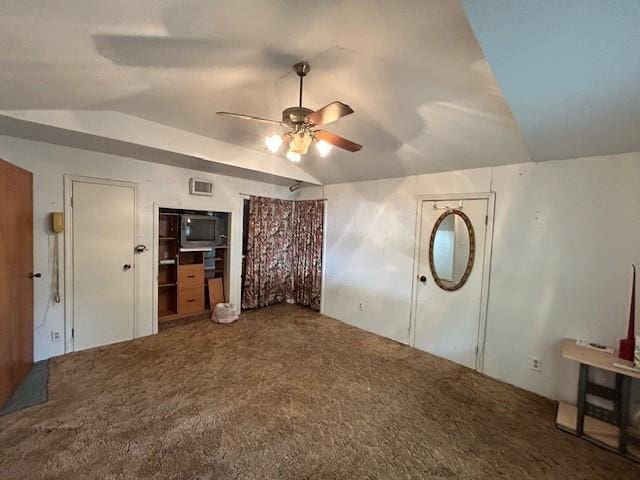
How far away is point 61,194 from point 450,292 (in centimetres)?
452

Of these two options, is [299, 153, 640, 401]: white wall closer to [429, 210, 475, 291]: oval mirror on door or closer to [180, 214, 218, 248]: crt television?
[429, 210, 475, 291]: oval mirror on door

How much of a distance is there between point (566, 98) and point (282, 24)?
1.73 metres

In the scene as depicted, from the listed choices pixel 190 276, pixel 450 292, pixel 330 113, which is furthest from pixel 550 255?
pixel 190 276

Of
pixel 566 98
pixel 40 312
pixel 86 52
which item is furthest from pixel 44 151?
pixel 566 98

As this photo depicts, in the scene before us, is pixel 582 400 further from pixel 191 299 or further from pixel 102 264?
pixel 102 264

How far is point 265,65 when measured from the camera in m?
1.99

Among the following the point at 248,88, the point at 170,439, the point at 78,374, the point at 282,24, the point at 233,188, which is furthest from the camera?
the point at 233,188

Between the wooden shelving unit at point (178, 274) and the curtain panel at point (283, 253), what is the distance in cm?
45

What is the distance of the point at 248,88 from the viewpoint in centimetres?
230

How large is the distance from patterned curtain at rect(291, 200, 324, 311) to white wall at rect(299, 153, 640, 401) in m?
1.60

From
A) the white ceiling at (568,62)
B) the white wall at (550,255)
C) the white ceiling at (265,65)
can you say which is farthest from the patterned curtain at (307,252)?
the white ceiling at (568,62)

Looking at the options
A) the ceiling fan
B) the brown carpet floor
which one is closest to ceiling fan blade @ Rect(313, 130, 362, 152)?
the ceiling fan

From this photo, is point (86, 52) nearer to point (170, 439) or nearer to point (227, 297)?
point (170, 439)

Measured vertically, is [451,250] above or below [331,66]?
below
